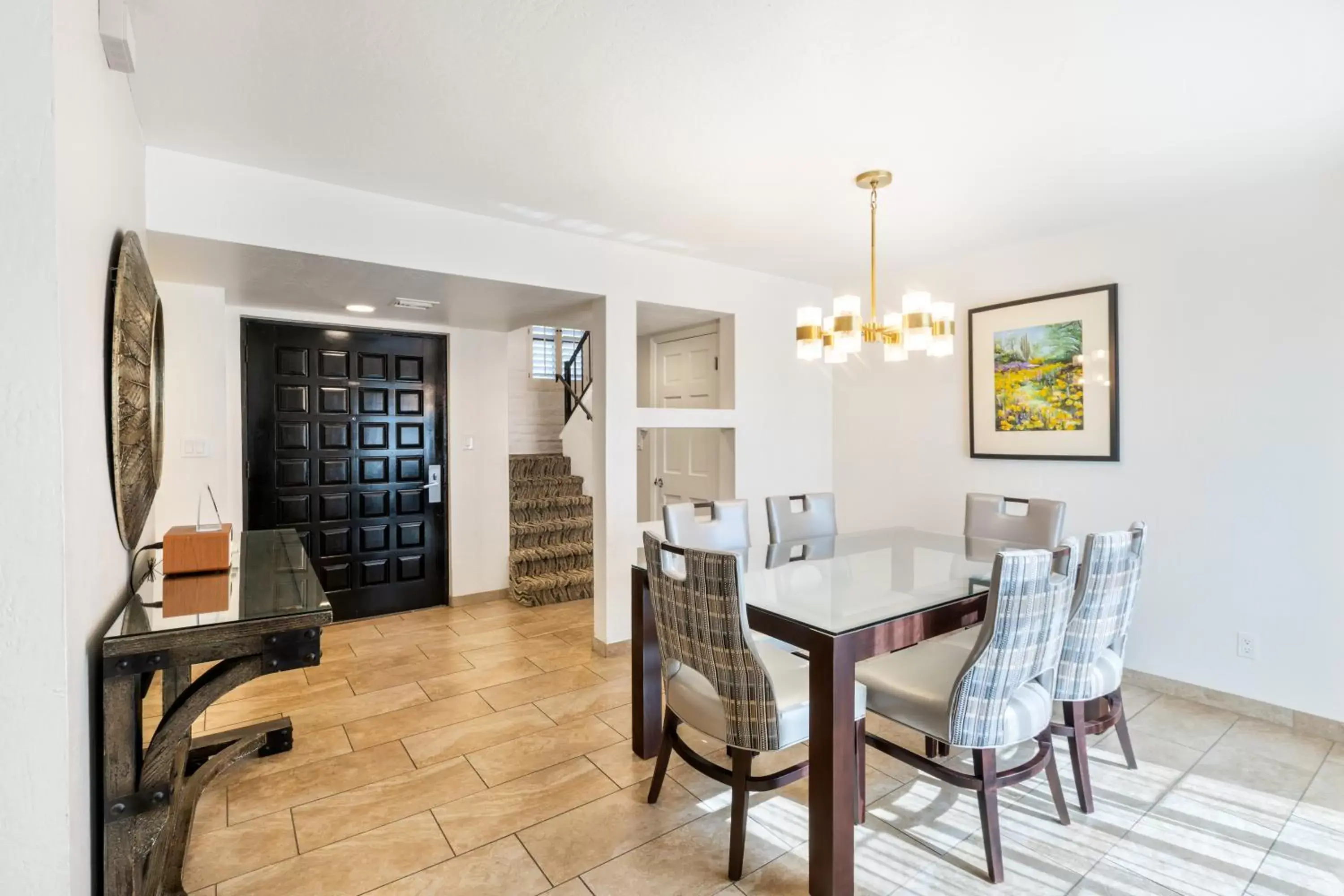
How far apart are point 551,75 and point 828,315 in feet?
11.3

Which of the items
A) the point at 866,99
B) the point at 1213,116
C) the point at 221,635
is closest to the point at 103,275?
the point at 221,635

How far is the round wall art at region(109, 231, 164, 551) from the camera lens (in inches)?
64.5

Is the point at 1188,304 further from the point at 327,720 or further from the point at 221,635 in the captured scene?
the point at 327,720

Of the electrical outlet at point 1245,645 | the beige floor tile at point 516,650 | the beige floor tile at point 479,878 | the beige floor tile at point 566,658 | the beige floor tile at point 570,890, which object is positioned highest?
the electrical outlet at point 1245,645

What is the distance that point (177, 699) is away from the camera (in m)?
1.61

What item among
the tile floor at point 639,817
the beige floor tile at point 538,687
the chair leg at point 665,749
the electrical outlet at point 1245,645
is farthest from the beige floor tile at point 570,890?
the electrical outlet at point 1245,645

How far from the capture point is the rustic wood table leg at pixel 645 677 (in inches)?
103

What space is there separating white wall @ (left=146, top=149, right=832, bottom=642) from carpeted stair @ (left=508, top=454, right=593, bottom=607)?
45.9 inches

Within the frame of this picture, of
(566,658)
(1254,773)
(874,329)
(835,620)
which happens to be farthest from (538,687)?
(1254,773)

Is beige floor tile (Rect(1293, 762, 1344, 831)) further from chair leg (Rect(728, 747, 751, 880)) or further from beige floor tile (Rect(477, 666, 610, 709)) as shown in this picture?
beige floor tile (Rect(477, 666, 610, 709))

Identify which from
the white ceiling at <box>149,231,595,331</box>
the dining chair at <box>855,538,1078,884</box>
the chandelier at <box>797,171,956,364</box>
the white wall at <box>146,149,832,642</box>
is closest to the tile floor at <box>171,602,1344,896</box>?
the dining chair at <box>855,538,1078,884</box>

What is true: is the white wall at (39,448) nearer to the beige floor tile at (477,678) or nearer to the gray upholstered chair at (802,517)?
the beige floor tile at (477,678)

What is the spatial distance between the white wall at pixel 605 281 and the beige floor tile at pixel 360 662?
3.72ft

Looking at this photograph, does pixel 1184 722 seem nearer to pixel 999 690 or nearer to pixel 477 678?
pixel 999 690
